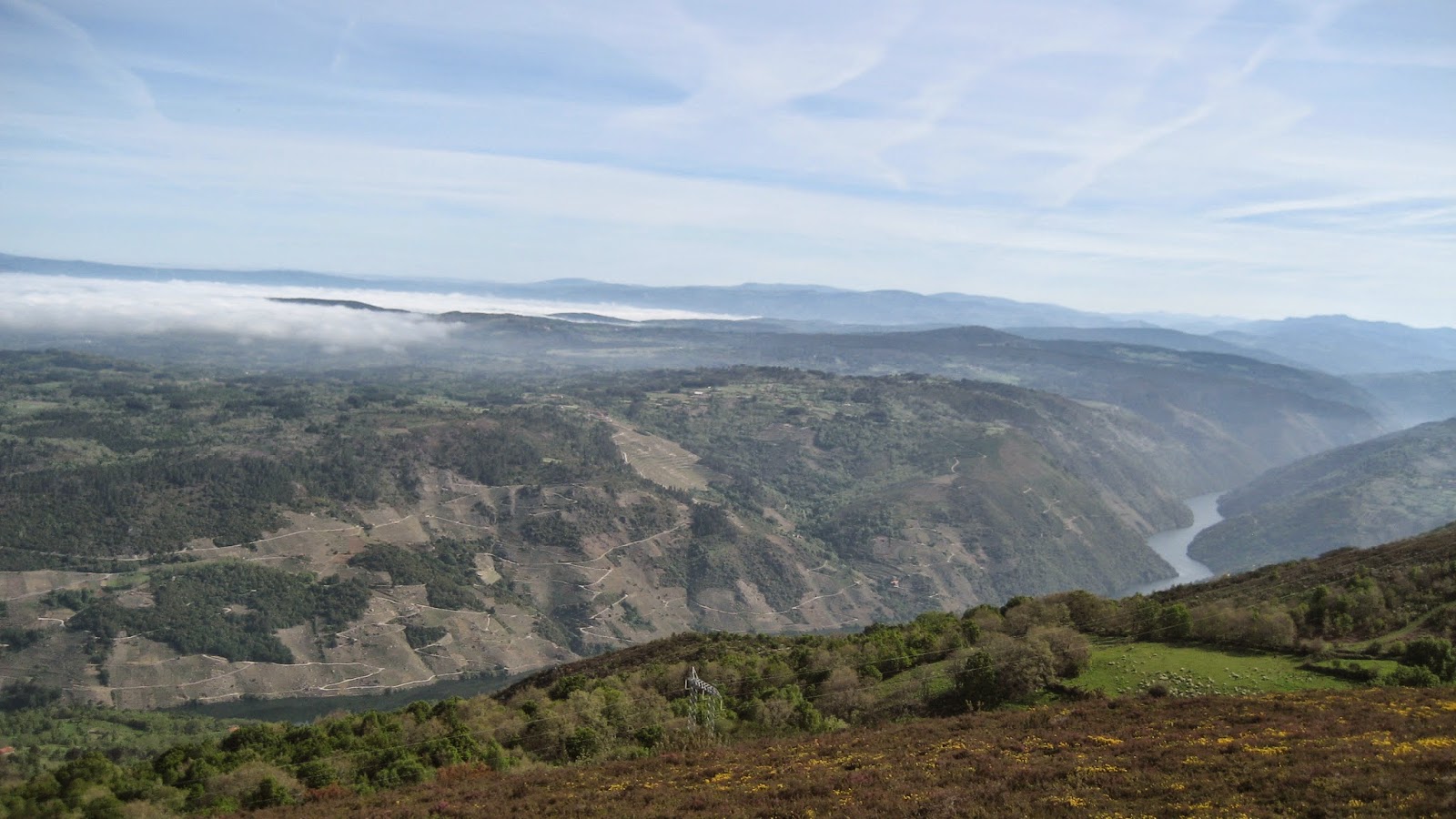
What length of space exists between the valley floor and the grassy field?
464cm

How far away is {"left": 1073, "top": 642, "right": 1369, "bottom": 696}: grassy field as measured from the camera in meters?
46.9

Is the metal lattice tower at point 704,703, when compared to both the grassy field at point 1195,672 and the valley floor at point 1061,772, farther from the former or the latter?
the grassy field at point 1195,672

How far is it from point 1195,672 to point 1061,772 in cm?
2559

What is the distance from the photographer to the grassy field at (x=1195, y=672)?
4694 cm

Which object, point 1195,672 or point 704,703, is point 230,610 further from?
point 1195,672

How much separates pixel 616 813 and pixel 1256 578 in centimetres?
7015

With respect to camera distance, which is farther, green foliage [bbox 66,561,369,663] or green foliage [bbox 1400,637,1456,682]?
green foliage [bbox 66,561,369,663]

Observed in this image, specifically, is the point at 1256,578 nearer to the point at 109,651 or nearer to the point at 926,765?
the point at 926,765

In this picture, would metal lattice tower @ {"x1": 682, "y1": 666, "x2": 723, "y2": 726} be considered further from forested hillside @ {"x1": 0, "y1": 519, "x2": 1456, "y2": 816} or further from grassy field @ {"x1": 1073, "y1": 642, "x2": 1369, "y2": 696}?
grassy field @ {"x1": 1073, "y1": 642, "x2": 1369, "y2": 696}

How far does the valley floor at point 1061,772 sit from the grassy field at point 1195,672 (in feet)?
15.2

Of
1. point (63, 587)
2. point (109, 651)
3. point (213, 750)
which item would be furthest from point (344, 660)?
point (213, 750)

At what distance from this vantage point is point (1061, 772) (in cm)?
2966

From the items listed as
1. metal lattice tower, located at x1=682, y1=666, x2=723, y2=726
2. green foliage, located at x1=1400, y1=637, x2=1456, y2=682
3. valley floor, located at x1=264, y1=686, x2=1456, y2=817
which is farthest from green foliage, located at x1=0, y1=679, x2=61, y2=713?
green foliage, located at x1=1400, y1=637, x2=1456, y2=682

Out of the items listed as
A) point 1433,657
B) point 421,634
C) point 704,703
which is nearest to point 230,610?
point 421,634
